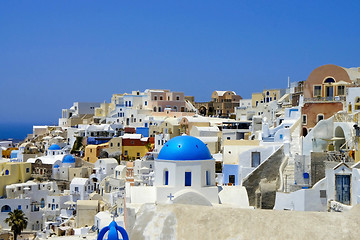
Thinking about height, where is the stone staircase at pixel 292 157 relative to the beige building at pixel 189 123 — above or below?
below

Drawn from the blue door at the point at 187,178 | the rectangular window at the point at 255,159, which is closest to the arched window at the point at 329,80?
the rectangular window at the point at 255,159

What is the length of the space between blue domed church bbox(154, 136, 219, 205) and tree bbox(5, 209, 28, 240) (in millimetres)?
18448

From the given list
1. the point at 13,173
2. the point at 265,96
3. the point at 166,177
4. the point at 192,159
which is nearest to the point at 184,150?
the point at 192,159

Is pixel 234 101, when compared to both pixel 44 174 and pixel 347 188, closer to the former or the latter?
pixel 44 174

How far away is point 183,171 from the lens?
21.9m

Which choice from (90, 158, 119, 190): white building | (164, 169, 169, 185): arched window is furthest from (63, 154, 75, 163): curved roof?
(164, 169, 169, 185): arched window

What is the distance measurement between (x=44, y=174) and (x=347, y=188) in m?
31.2

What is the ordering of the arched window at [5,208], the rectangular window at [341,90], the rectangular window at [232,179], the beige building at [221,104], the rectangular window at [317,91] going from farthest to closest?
1. the beige building at [221,104]
2. the arched window at [5,208]
3. the rectangular window at [317,91]
4. the rectangular window at [341,90]
5. the rectangular window at [232,179]

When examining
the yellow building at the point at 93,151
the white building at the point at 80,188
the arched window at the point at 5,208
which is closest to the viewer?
the arched window at the point at 5,208

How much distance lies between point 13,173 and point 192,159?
26333 millimetres

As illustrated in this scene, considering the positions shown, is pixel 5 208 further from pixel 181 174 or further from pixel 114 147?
pixel 181 174

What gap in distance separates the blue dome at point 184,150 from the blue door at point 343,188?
5525 millimetres

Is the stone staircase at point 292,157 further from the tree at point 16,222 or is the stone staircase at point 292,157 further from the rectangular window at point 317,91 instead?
the tree at point 16,222

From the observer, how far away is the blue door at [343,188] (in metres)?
20.6
